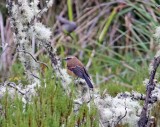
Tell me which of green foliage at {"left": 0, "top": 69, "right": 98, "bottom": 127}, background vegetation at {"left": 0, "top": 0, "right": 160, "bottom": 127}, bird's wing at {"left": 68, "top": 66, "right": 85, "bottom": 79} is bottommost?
green foliage at {"left": 0, "top": 69, "right": 98, "bottom": 127}

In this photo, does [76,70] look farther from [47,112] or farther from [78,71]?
[47,112]

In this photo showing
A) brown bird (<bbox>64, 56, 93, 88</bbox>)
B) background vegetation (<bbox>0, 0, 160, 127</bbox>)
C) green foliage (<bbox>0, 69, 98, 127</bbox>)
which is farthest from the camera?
background vegetation (<bbox>0, 0, 160, 127</bbox>)

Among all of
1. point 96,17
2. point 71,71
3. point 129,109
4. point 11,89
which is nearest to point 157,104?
point 129,109

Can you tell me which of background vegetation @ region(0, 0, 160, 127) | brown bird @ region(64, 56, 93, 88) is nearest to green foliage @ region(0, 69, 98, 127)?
brown bird @ region(64, 56, 93, 88)

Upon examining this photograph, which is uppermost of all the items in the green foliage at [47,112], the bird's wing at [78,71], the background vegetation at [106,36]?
the background vegetation at [106,36]

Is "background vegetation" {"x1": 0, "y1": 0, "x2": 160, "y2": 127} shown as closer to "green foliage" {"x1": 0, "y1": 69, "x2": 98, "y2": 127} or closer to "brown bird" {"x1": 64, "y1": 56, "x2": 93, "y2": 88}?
"brown bird" {"x1": 64, "y1": 56, "x2": 93, "y2": 88}

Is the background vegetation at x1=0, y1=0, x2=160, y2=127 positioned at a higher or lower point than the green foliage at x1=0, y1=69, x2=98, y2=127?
higher

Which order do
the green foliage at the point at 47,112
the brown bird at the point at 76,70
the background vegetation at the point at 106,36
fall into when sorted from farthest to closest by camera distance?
1. the background vegetation at the point at 106,36
2. the brown bird at the point at 76,70
3. the green foliage at the point at 47,112

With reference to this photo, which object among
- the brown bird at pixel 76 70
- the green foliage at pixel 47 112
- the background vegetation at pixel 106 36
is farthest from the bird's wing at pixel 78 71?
the background vegetation at pixel 106 36

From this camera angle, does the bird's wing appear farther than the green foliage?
Yes

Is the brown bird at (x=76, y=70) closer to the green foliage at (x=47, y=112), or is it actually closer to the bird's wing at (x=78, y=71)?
the bird's wing at (x=78, y=71)

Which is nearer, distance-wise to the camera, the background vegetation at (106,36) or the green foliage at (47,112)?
the green foliage at (47,112)

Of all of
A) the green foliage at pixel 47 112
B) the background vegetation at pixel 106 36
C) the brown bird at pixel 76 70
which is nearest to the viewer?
the green foliage at pixel 47 112

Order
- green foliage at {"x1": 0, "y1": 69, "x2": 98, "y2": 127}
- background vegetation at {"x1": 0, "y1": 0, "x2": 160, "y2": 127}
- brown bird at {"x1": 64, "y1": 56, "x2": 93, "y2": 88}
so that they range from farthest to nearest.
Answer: background vegetation at {"x1": 0, "y1": 0, "x2": 160, "y2": 127} → brown bird at {"x1": 64, "y1": 56, "x2": 93, "y2": 88} → green foliage at {"x1": 0, "y1": 69, "x2": 98, "y2": 127}
